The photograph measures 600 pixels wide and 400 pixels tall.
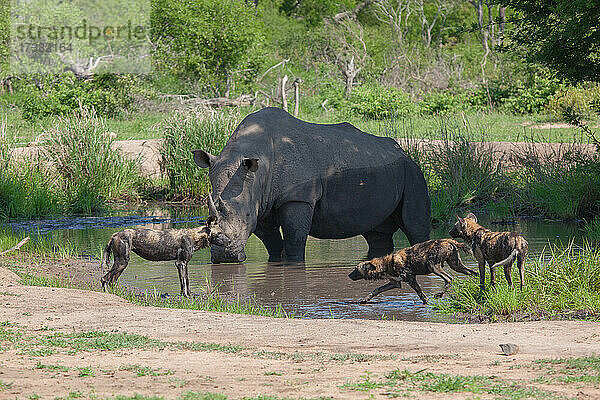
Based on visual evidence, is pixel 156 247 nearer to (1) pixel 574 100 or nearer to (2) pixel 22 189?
(2) pixel 22 189

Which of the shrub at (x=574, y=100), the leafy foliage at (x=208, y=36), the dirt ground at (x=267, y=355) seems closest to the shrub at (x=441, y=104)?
the shrub at (x=574, y=100)

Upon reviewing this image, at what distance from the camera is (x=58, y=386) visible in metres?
5.06

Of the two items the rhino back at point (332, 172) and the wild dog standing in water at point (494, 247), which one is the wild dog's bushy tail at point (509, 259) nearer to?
the wild dog standing in water at point (494, 247)

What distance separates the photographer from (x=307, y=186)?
10922mm

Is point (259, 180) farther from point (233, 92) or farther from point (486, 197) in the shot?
point (233, 92)

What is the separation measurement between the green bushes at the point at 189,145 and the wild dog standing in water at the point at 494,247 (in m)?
Answer: 9.91

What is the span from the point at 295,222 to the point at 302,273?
63 cm

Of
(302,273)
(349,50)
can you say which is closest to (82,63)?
(349,50)

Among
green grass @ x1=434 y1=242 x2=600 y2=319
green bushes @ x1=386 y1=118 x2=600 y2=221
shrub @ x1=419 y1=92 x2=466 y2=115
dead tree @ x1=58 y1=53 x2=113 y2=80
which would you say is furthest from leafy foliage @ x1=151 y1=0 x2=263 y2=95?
green grass @ x1=434 y1=242 x2=600 y2=319

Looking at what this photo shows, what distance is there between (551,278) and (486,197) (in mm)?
8435

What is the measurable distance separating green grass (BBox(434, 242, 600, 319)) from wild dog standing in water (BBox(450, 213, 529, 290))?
0.16 meters

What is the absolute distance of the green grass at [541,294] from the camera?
7.81 metres

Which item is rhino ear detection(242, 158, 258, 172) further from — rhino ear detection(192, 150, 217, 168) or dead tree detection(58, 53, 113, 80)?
dead tree detection(58, 53, 113, 80)

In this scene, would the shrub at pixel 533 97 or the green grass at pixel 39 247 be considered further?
the shrub at pixel 533 97
